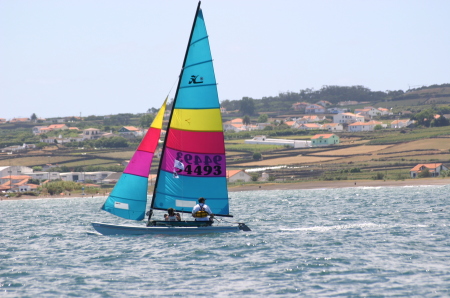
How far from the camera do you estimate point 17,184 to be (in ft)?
381

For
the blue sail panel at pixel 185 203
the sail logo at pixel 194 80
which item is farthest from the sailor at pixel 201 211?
the sail logo at pixel 194 80

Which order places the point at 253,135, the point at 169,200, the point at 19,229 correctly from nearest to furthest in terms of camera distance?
1. the point at 169,200
2. the point at 19,229
3. the point at 253,135

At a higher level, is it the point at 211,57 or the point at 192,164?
the point at 211,57

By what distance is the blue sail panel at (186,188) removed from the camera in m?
33.0

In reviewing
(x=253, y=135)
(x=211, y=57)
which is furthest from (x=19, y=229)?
(x=253, y=135)

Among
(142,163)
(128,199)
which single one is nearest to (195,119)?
(142,163)

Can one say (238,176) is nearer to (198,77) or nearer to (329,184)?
(329,184)

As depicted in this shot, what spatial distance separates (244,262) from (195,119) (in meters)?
8.20

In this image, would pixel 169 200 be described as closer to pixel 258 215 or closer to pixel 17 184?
pixel 258 215

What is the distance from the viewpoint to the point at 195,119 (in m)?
32.6

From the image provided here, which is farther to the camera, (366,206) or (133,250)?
(366,206)

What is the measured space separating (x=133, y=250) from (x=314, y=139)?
126 m

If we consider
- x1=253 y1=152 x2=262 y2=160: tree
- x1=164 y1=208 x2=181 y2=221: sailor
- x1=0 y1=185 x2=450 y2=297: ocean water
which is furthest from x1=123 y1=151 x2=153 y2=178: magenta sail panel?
x1=253 y1=152 x2=262 y2=160: tree

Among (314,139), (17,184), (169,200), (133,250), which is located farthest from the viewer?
(314,139)
